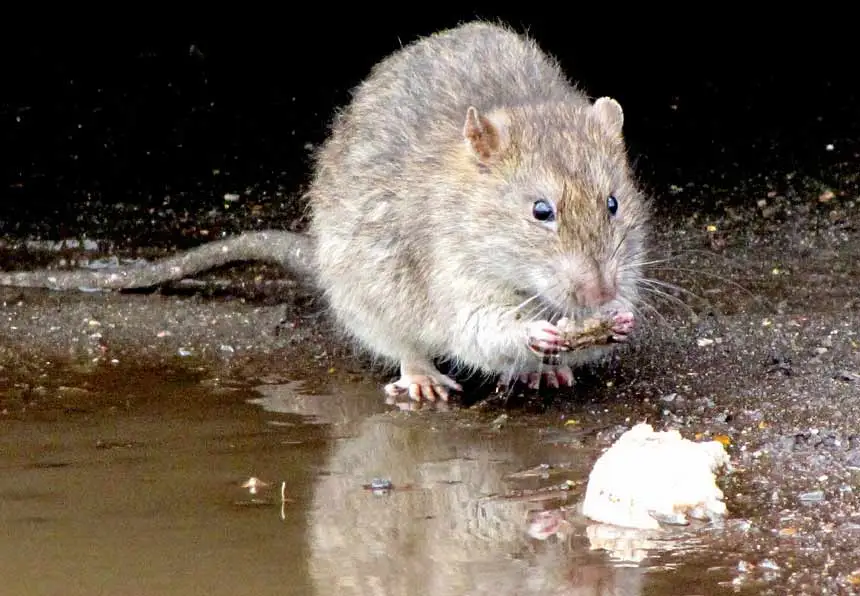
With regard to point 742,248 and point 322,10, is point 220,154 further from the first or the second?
point 742,248

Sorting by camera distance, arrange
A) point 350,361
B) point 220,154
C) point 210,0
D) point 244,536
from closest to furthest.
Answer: point 244,536
point 350,361
point 220,154
point 210,0

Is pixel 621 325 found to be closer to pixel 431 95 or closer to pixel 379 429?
pixel 379 429

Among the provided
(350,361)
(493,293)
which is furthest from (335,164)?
(493,293)

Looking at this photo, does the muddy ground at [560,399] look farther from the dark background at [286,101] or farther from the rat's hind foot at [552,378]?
the dark background at [286,101]

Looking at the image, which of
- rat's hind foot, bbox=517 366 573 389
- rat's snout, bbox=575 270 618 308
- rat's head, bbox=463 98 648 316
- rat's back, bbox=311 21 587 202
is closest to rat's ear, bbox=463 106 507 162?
rat's head, bbox=463 98 648 316

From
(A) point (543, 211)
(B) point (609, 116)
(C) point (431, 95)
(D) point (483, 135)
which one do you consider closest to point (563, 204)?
(A) point (543, 211)

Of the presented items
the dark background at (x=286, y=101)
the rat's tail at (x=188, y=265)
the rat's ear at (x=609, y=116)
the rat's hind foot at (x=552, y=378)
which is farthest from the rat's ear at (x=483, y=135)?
the dark background at (x=286, y=101)

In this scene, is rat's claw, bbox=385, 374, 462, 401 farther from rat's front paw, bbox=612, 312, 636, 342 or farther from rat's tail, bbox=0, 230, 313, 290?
rat's tail, bbox=0, 230, 313, 290
